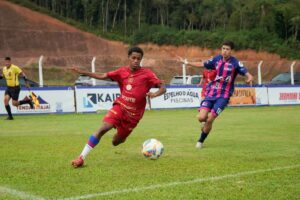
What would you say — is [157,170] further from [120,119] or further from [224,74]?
[224,74]

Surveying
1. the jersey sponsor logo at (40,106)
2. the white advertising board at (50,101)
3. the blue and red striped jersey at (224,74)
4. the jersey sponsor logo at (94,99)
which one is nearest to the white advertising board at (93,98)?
the jersey sponsor logo at (94,99)

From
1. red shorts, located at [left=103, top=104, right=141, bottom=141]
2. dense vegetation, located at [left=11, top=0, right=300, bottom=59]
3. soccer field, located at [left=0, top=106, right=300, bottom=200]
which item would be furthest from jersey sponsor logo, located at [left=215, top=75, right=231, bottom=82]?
dense vegetation, located at [left=11, top=0, right=300, bottom=59]

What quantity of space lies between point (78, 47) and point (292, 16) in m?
33.4

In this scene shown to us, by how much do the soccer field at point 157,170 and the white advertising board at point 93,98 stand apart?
11.2 meters

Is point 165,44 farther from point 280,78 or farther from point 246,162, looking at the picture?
point 246,162

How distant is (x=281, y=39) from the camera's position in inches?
2965

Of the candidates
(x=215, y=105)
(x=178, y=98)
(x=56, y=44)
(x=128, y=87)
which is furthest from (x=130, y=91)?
(x=56, y=44)

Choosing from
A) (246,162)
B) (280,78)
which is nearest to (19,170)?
(246,162)

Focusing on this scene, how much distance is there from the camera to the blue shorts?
32.8 ft

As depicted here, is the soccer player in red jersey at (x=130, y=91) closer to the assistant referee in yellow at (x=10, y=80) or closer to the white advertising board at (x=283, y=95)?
the assistant referee in yellow at (x=10, y=80)

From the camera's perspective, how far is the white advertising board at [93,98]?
23.0 meters

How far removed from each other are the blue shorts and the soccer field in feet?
2.35

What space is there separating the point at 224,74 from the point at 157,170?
372 centimetres

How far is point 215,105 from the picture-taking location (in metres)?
10.1
